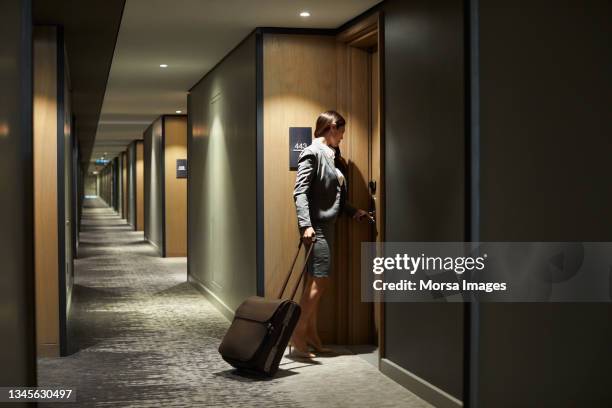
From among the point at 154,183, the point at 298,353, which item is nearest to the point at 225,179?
the point at 298,353

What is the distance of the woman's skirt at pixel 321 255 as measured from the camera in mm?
5395

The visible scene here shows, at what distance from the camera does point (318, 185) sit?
5.46 metres

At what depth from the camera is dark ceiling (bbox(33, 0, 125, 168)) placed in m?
5.27

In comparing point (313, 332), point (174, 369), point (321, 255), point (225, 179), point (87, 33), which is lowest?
point (174, 369)

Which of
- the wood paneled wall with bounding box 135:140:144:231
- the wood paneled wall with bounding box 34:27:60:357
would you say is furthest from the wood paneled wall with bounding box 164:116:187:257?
the wood paneled wall with bounding box 34:27:60:357

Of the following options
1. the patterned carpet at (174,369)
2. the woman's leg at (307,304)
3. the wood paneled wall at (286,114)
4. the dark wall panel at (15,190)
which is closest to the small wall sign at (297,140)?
the wood paneled wall at (286,114)

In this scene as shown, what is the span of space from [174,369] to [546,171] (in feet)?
9.53

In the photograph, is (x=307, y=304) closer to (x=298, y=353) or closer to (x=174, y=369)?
(x=298, y=353)

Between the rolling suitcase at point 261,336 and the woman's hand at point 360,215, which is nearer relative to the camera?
the rolling suitcase at point 261,336

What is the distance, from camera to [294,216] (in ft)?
20.0

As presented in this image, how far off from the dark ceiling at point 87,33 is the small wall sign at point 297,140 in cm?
162

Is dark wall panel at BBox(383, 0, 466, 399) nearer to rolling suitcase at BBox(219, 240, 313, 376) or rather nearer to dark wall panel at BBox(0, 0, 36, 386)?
rolling suitcase at BBox(219, 240, 313, 376)

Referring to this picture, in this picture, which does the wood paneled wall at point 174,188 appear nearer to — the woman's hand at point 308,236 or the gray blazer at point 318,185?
the gray blazer at point 318,185

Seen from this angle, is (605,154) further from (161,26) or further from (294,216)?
(161,26)
